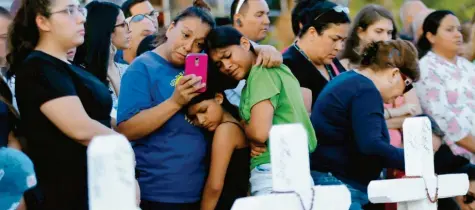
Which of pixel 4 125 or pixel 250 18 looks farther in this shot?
pixel 250 18

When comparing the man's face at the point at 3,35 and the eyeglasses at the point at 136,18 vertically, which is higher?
the man's face at the point at 3,35

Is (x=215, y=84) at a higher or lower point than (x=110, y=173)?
lower

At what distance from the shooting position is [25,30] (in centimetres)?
401

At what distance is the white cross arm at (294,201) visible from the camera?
2.93 metres

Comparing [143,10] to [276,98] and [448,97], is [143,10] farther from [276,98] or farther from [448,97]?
[276,98]

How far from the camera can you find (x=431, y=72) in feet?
21.7

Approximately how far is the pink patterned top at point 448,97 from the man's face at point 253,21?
1.15 metres

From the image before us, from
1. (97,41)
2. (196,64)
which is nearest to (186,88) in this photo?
(196,64)

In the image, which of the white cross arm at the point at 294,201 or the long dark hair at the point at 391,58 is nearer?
the white cross arm at the point at 294,201

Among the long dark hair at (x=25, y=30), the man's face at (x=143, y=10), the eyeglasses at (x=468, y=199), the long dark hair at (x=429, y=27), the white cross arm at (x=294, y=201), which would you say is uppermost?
the long dark hair at (x=25, y=30)

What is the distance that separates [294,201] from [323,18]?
2.42 metres

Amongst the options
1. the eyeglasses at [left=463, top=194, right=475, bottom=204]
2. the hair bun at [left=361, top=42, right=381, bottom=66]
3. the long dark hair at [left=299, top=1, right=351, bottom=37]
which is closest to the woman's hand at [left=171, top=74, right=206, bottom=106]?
the hair bun at [left=361, top=42, right=381, bottom=66]

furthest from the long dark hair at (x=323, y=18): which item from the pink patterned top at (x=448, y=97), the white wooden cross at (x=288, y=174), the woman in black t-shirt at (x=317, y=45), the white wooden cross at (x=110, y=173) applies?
the white wooden cross at (x=110, y=173)

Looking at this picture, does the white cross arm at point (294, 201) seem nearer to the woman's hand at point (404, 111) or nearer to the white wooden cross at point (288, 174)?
the white wooden cross at point (288, 174)
